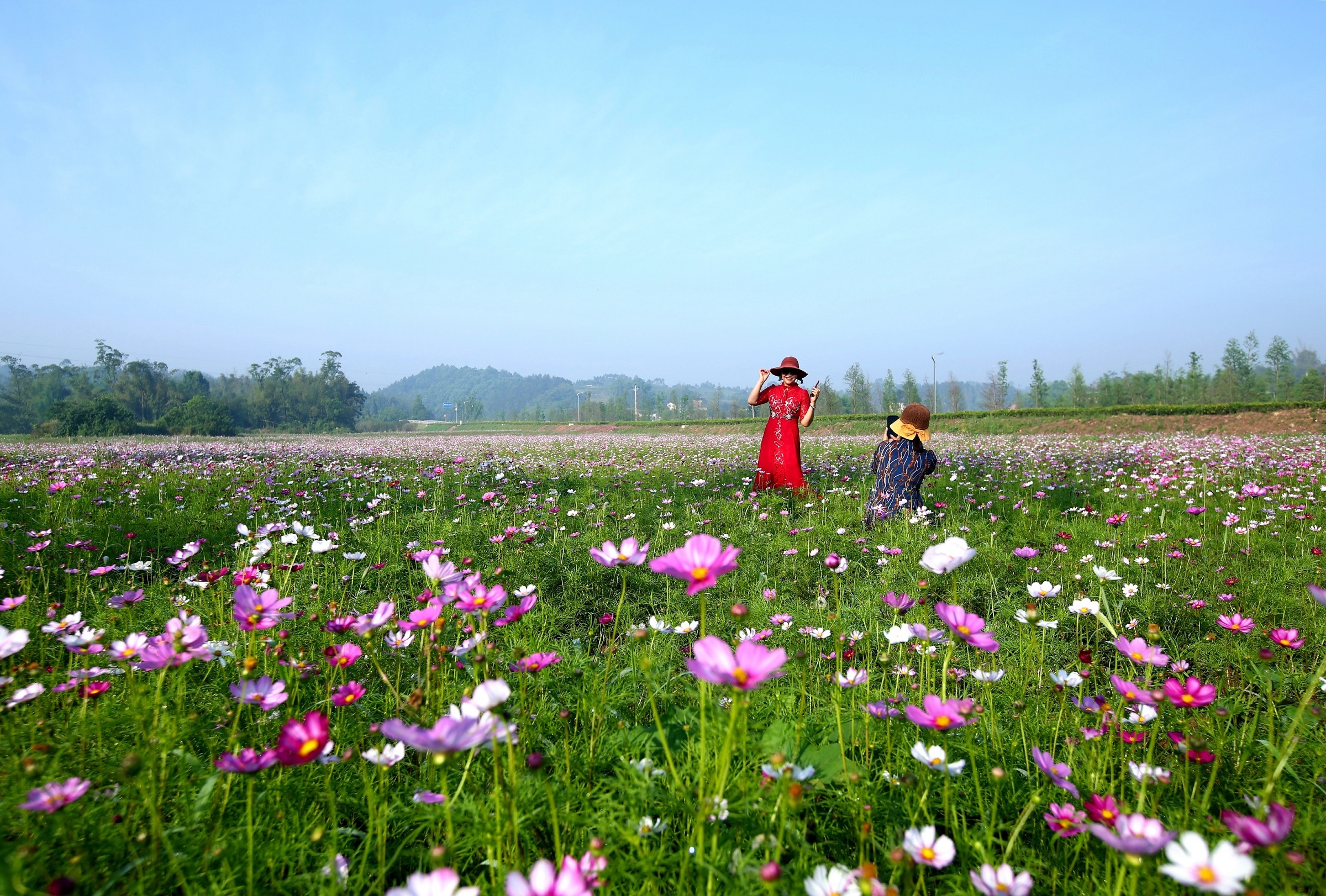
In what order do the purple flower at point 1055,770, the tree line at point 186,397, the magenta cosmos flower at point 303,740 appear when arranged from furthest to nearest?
the tree line at point 186,397 < the purple flower at point 1055,770 < the magenta cosmos flower at point 303,740

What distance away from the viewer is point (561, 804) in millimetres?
1251

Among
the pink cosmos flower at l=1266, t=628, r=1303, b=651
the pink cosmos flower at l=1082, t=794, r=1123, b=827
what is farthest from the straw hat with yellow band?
the pink cosmos flower at l=1082, t=794, r=1123, b=827

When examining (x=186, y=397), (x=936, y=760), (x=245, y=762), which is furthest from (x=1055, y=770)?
(x=186, y=397)

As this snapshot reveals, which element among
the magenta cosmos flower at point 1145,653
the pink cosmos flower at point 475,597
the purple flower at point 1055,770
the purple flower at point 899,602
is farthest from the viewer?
the purple flower at point 899,602

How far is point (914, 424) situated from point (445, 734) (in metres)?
4.92

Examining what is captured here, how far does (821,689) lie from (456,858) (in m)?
1.33

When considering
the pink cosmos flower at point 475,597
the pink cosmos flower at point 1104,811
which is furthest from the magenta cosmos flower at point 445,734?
the pink cosmos flower at point 1104,811

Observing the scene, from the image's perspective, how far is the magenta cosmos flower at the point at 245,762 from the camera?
2.97 feet

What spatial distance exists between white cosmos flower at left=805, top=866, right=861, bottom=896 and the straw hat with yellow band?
14.7ft

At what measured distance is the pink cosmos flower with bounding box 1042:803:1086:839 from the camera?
1055 mm

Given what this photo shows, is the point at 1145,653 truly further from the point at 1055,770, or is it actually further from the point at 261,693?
the point at 261,693

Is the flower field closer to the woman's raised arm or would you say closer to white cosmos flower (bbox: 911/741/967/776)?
white cosmos flower (bbox: 911/741/967/776)

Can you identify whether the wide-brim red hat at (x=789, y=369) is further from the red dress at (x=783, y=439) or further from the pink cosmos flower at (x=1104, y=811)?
the pink cosmos flower at (x=1104, y=811)

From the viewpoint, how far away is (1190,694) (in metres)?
1.19
